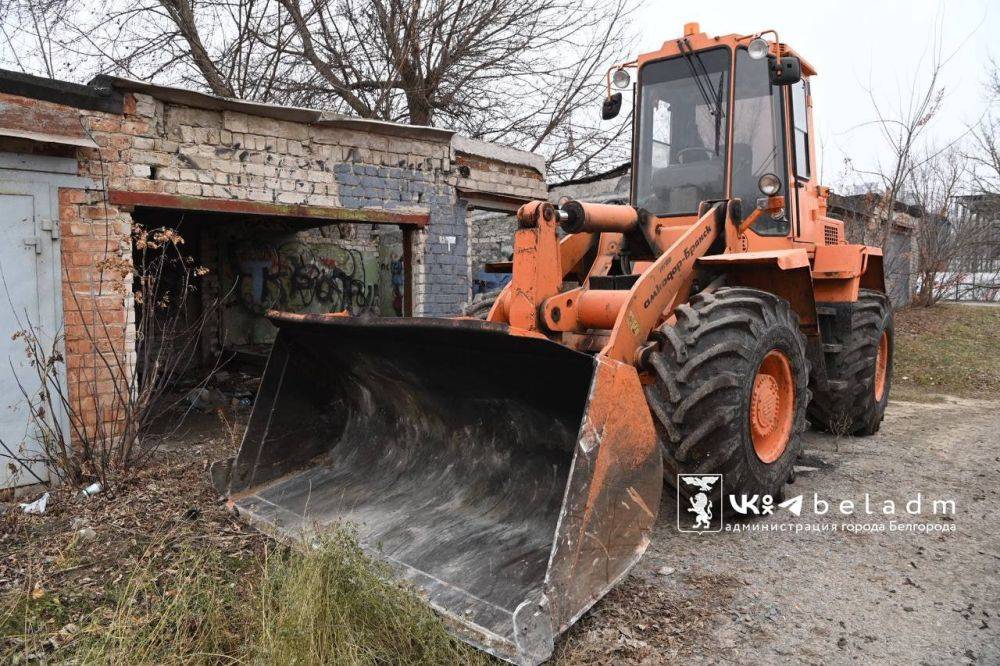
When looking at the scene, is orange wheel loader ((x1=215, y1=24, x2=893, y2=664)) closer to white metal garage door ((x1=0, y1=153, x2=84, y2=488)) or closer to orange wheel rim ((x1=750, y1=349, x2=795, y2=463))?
orange wheel rim ((x1=750, y1=349, x2=795, y2=463))

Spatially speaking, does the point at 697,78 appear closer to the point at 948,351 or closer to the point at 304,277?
the point at 304,277

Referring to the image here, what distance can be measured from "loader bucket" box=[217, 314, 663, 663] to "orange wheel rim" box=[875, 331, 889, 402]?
13.7 ft

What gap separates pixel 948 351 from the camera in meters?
12.1

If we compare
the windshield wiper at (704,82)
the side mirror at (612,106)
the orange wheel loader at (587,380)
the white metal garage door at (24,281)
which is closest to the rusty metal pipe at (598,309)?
the orange wheel loader at (587,380)

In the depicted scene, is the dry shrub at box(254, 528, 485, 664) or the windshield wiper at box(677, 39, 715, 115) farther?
the windshield wiper at box(677, 39, 715, 115)

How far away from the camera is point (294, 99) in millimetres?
13297

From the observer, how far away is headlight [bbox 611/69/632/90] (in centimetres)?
512

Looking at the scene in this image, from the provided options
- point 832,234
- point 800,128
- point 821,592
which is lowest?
point 821,592

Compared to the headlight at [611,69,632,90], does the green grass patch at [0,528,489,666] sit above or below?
below

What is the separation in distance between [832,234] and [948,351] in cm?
805

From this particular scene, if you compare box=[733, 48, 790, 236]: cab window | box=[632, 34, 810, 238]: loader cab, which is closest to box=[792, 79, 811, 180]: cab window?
box=[632, 34, 810, 238]: loader cab

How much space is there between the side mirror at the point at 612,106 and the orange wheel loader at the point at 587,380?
0.52 feet

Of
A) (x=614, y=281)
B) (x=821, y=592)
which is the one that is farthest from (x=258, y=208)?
(x=821, y=592)

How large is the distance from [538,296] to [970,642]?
2.44 meters
